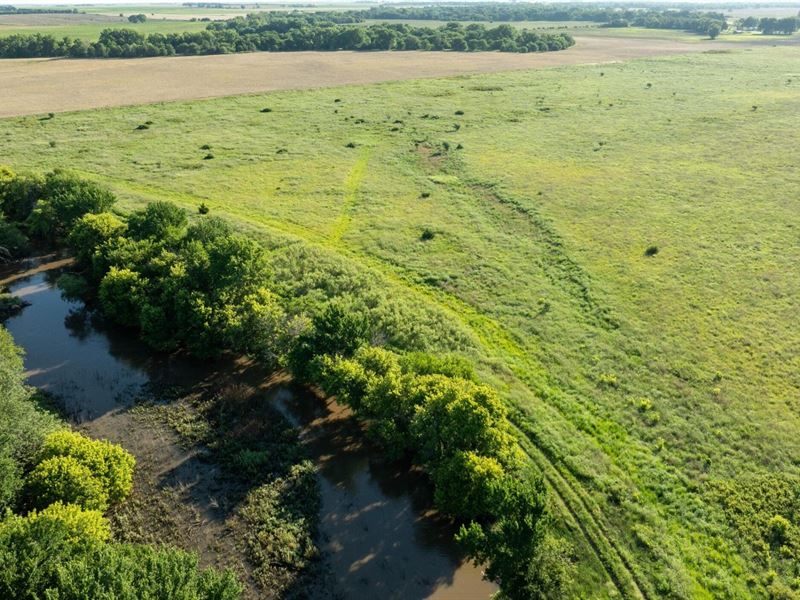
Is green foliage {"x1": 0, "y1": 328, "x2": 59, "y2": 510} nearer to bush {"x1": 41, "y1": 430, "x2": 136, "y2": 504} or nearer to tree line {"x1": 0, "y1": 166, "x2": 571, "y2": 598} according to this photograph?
bush {"x1": 41, "y1": 430, "x2": 136, "y2": 504}

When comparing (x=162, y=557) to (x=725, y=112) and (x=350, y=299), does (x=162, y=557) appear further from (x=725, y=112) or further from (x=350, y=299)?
(x=725, y=112)

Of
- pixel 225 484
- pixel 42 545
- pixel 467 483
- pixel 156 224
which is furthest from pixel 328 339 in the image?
pixel 156 224

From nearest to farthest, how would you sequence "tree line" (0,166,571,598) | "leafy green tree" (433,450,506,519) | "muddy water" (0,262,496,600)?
"tree line" (0,166,571,598), "muddy water" (0,262,496,600), "leafy green tree" (433,450,506,519)

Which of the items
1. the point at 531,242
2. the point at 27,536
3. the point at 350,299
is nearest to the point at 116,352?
the point at 350,299

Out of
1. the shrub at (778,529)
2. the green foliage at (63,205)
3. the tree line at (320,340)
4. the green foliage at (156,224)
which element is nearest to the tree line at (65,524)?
the tree line at (320,340)

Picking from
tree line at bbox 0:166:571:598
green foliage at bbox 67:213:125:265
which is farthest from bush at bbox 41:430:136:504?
green foliage at bbox 67:213:125:265

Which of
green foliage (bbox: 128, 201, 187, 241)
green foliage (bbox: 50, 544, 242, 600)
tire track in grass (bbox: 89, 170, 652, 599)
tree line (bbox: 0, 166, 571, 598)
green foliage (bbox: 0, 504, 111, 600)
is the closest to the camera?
green foliage (bbox: 50, 544, 242, 600)

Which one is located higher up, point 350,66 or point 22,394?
point 350,66
